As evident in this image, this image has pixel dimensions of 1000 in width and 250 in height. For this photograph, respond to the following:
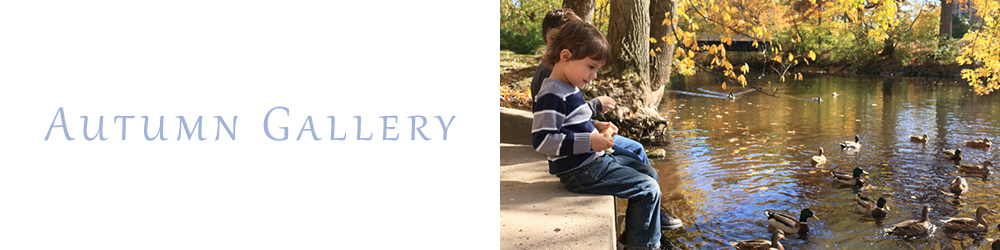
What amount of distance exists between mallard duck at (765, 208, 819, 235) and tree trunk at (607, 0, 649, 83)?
10.3 ft

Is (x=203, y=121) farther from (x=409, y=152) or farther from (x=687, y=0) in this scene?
(x=687, y=0)

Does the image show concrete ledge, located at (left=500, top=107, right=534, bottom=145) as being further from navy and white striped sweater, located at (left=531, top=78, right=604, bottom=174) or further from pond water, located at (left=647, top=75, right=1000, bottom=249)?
navy and white striped sweater, located at (left=531, top=78, right=604, bottom=174)

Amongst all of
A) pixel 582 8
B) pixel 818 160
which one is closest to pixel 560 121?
pixel 582 8

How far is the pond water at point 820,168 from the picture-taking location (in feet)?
16.1

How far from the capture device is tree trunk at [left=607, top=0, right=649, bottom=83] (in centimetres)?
768

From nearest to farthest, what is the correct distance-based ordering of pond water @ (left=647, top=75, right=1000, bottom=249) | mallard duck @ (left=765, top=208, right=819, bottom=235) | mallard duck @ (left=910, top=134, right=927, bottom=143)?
mallard duck @ (left=765, top=208, right=819, bottom=235) → pond water @ (left=647, top=75, right=1000, bottom=249) → mallard duck @ (left=910, top=134, right=927, bottom=143)

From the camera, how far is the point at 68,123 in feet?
7.07

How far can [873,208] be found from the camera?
532cm

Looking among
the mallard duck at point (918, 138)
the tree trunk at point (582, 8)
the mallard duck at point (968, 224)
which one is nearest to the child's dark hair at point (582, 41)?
the mallard duck at point (968, 224)

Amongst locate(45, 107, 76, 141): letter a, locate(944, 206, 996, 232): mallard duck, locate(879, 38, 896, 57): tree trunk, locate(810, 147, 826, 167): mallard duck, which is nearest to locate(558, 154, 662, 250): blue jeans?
locate(45, 107, 76, 141): letter a

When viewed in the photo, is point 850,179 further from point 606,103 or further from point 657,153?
Result: point 606,103

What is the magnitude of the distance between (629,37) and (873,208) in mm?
3344

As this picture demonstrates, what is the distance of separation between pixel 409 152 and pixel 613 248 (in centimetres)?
98

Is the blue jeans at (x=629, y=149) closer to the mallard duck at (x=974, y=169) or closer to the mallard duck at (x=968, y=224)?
the mallard duck at (x=968, y=224)
